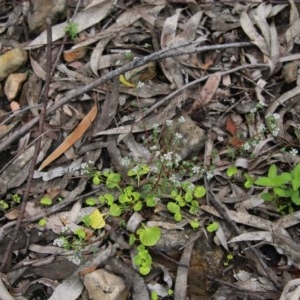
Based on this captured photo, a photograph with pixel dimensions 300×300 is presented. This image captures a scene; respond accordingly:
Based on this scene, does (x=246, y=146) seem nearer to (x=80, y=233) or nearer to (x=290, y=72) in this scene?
(x=290, y=72)

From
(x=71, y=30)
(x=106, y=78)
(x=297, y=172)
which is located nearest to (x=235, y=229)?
(x=297, y=172)

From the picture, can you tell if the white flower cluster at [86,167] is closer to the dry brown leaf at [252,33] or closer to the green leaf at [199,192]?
the green leaf at [199,192]

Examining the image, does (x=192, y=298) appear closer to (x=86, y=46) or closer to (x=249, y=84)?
(x=249, y=84)

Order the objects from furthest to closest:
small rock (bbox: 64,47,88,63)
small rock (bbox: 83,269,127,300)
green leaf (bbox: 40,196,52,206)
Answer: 1. small rock (bbox: 64,47,88,63)
2. green leaf (bbox: 40,196,52,206)
3. small rock (bbox: 83,269,127,300)

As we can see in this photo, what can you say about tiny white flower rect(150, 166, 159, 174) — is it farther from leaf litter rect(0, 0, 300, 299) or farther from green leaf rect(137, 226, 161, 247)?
green leaf rect(137, 226, 161, 247)

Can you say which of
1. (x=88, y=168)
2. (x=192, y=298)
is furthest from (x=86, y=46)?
(x=192, y=298)

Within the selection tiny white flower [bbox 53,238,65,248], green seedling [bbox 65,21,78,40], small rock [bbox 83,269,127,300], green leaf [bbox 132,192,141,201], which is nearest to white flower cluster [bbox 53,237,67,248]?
tiny white flower [bbox 53,238,65,248]
